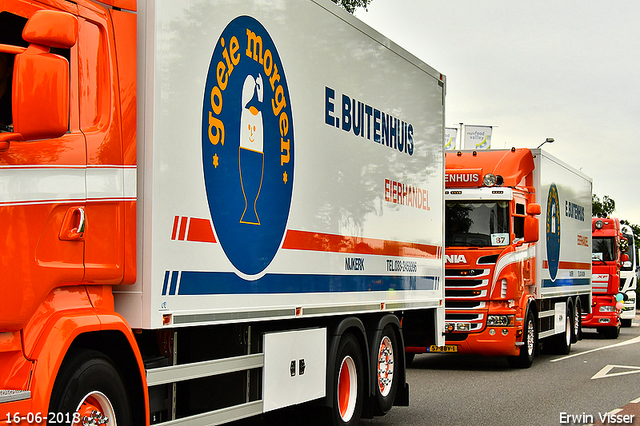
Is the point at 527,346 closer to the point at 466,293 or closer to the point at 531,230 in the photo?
the point at 466,293

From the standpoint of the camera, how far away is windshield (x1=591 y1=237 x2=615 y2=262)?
2531 cm

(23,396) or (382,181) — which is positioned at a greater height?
(382,181)

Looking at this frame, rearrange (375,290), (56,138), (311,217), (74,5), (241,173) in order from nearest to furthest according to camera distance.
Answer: (56,138)
(74,5)
(241,173)
(311,217)
(375,290)

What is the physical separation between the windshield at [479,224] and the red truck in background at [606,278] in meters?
9.76

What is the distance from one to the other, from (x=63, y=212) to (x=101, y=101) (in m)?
0.78

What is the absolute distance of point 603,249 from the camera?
83.6 feet

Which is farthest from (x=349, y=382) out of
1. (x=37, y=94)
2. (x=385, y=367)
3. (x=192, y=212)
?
(x=37, y=94)

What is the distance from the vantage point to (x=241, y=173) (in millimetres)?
6254

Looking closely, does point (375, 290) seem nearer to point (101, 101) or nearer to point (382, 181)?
point (382, 181)

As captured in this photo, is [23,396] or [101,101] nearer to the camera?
[23,396]

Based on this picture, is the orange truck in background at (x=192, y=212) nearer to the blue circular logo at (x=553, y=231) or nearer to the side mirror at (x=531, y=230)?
the side mirror at (x=531, y=230)

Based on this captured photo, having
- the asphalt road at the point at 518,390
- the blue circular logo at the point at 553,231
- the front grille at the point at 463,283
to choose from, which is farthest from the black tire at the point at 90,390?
the blue circular logo at the point at 553,231

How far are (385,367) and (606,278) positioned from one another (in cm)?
1746

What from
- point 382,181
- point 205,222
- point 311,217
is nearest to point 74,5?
point 205,222
